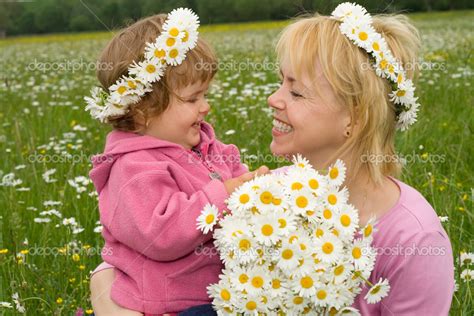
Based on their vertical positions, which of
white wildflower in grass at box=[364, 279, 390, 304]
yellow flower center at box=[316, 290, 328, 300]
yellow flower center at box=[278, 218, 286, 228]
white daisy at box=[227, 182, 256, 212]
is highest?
white daisy at box=[227, 182, 256, 212]

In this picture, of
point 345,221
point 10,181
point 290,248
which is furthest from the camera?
point 10,181

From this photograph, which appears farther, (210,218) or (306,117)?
(306,117)

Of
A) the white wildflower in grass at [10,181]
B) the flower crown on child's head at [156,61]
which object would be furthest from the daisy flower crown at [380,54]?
the white wildflower in grass at [10,181]

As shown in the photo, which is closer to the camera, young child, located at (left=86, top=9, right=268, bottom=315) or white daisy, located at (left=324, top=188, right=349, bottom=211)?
white daisy, located at (left=324, top=188, right=349, bottom=211)

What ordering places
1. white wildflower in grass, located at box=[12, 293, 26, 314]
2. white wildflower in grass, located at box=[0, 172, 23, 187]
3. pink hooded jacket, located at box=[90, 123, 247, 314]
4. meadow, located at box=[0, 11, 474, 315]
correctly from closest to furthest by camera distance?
1. pink hooded jacket, located at box=[90, 123, 247, 314]
2. white wildflower in grass, located at box=[12, 293, 26, 314]
3. meadow, located at box=[0, 11, 474, 315]
4. white wildflower in grass, located at box=[0, 172, 23, 187]

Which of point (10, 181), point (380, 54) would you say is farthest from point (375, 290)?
point (10, 181)

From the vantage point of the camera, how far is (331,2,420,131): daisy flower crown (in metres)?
2.67

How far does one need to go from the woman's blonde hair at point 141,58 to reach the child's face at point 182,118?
0.02 metres

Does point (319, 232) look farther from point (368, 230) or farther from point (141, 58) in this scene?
point (141, 58)

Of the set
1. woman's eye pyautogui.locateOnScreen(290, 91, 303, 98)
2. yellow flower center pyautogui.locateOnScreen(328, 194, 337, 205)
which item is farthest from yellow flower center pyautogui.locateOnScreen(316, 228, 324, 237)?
woman's eye pyautogui.locateOnScreen(290, 91, 303, 98)

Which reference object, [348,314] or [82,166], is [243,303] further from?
[82,166]

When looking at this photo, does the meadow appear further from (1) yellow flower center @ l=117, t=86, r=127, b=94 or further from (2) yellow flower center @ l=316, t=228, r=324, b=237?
(2) yellow flower center @ l=316, t=228, r=324, b=237

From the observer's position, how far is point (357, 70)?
8.87ft

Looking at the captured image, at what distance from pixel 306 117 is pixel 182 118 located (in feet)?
1.59
